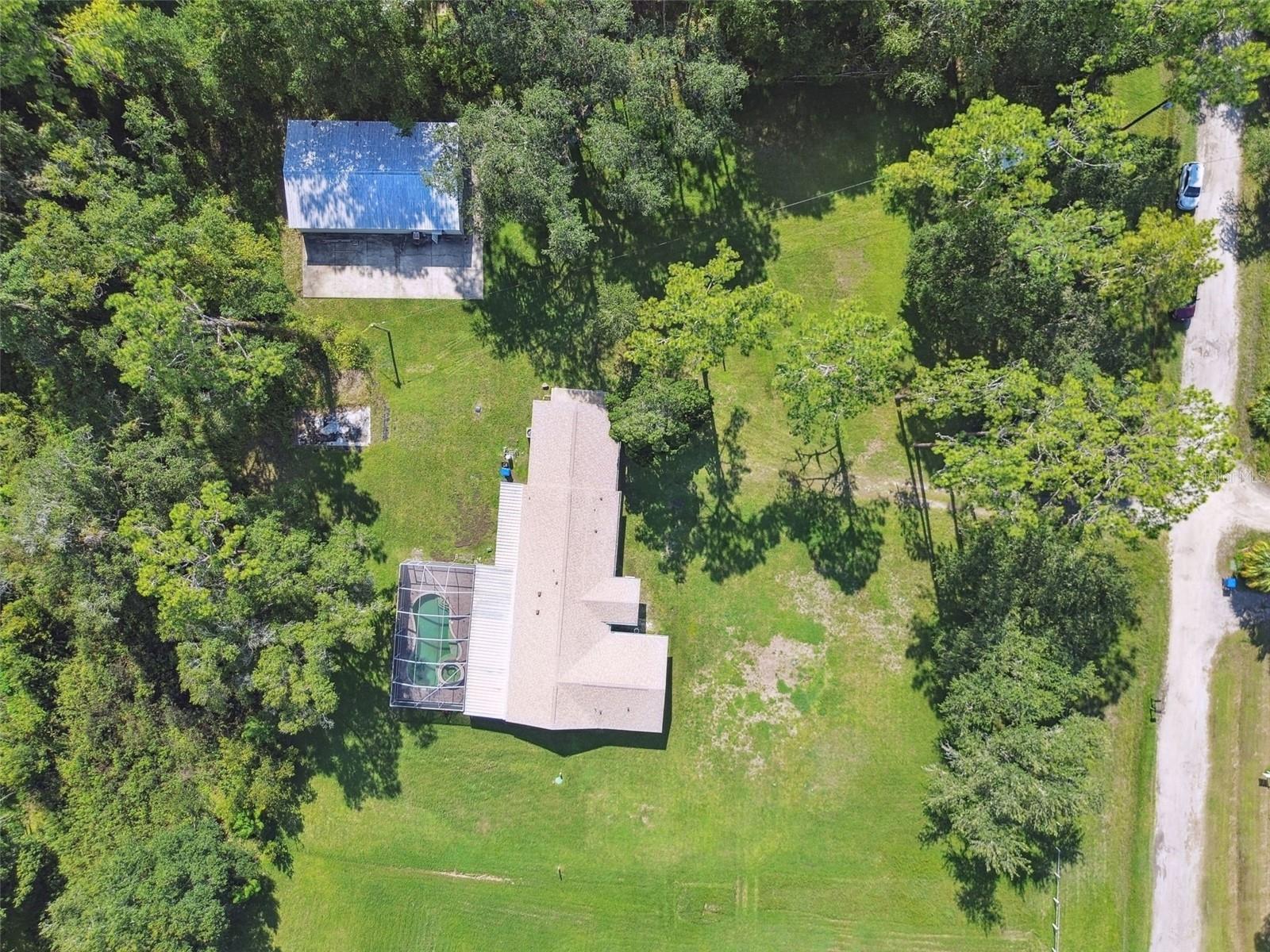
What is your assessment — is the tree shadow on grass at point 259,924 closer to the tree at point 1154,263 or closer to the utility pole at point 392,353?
the utility pole at point 392,353

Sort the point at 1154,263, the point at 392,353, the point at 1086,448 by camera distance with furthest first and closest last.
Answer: the point at 392,353 → the point at 1154,263 → the point at 1086,448

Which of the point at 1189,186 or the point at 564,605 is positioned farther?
the point at 564,605

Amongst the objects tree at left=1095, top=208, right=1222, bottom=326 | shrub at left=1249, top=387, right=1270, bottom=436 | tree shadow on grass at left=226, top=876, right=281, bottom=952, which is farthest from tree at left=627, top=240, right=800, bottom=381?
tree shadow on grass at left=226, top=876, right=281, bottom=952

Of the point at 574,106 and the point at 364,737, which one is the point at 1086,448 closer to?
the point at 574,106

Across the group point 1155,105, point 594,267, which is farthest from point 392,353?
point 1155,105

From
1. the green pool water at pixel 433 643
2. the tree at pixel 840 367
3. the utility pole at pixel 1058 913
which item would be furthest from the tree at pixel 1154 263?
the green pool water at pixel 433 643

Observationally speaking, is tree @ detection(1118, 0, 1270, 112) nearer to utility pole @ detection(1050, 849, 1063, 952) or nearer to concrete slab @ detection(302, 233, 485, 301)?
concrete slab @ detection(302, 233, 485, 301)

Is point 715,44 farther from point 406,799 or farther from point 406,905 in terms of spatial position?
point 406,905
